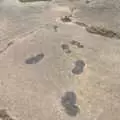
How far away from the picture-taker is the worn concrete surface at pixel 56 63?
1927 mm

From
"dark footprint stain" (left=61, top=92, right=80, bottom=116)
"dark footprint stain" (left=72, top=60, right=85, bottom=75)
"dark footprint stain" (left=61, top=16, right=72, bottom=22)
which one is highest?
"dark footprint stain" (left=61, top=16, right=72, bottom=22)

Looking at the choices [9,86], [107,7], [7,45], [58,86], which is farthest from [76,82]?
[107,7]

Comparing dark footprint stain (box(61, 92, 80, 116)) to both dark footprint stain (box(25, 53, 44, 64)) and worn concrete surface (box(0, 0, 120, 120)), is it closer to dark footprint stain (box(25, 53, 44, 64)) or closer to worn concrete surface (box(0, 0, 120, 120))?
worn concrete surface (box(0, 0, 120, 120))

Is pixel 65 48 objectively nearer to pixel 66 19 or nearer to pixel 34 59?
pixel 34 59

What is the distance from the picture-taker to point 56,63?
2.20 meters

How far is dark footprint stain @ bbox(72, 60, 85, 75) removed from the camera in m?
2.13

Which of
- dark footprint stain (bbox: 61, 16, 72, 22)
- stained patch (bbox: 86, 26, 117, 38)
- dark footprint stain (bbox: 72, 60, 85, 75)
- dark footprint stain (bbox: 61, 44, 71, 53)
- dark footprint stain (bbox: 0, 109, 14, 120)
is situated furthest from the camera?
dark footprint stain (bbox: 61, 16, 72, 22)

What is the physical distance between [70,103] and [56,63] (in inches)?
13.6

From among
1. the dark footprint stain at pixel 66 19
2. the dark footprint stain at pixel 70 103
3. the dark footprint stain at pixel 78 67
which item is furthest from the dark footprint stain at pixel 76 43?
the dark footprint stain at pixel 70 103

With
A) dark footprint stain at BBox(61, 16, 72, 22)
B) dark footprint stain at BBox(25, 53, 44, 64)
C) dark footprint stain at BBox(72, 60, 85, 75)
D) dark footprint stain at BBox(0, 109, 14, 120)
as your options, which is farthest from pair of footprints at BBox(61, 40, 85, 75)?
dark footprint stain at BBox(0, 109, 14, 120)

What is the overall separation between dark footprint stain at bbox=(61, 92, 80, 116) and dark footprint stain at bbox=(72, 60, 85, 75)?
18 cm

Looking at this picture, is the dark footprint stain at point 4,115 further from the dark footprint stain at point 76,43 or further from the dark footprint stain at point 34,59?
the dark footprint stain at point 76,43

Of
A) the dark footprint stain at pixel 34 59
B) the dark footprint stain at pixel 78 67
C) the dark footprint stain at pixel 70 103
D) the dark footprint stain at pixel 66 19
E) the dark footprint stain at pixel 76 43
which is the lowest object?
the dark footprint stain at pixel 70 103

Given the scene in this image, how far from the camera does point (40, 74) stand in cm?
214
